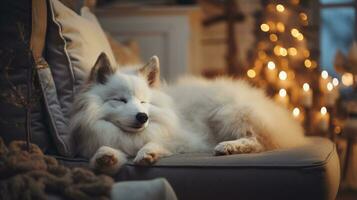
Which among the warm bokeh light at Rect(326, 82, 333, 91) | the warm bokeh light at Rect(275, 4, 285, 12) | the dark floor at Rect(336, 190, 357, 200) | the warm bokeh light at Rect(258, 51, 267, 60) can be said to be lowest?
the dark floor at Rect(336, 190, 357, 200)

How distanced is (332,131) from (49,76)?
2033 mm

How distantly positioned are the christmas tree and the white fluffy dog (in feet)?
3.72

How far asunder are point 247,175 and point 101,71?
650mm

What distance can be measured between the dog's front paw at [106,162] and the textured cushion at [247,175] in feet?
0.09

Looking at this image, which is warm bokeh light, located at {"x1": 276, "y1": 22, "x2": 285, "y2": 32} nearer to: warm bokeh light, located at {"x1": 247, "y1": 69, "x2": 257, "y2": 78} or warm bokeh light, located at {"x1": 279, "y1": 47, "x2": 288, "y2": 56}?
warm bokeh light, located at {"x1": 279, "y1": 47, "x2": 288, "y2": 56}

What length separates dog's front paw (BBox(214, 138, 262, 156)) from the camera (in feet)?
5.41

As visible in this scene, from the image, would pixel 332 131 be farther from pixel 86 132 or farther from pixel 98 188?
pixel 98 188

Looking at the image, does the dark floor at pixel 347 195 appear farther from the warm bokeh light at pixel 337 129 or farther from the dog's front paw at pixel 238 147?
the dog's front paw at pixel 238 147

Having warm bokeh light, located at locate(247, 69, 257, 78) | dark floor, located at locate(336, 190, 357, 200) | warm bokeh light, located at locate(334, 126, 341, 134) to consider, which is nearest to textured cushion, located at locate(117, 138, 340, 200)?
dark floor, located at locate(336, 190, 357, 200)

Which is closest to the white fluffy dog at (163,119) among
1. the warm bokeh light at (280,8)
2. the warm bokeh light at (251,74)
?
the warm bokeh light at (251,74)

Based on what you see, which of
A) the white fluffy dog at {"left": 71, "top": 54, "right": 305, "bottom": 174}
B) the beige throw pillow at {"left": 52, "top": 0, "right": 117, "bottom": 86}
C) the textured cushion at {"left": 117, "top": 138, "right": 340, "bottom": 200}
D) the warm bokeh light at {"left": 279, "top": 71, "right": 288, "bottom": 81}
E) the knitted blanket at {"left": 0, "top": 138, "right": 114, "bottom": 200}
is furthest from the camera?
the warm bokeh light at {"left": 279, "top": 71, "right": 288, "bottom": 81}

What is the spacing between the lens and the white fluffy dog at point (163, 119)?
1.62 metres

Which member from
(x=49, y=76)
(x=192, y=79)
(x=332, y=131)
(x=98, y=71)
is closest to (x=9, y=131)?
(x=49, y=76)

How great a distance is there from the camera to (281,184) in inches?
55.2
